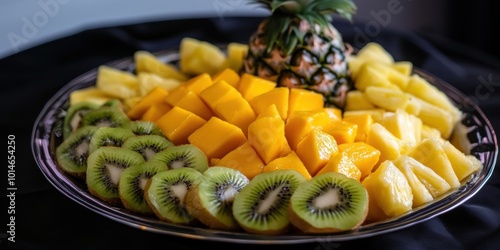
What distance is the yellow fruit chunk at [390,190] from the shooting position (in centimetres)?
126

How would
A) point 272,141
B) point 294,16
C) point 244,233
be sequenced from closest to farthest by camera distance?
point 244,233, point 272,141, point 294,16

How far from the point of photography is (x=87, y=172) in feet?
4.47

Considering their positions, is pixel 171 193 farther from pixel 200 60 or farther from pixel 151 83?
pixel 200 60

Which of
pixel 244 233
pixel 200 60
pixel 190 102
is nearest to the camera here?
pixel 244 233

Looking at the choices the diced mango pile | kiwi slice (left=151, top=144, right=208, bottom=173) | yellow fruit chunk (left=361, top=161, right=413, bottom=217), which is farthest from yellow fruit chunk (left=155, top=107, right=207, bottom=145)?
yellow fruit chunk (left=361, top=161, right=413, bottom=217)

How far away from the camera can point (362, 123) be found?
1.53 meters

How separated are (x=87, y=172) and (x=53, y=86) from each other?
744mm

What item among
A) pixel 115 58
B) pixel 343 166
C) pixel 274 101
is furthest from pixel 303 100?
pixel 115 58

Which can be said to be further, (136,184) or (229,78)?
(229,78)

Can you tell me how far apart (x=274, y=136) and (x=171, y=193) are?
275 millimetres

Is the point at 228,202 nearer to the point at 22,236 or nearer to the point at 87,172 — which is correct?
the point at 87,172

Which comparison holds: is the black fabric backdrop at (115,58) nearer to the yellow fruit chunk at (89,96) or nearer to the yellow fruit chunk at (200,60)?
the yellow fruit chunk at (89,96)

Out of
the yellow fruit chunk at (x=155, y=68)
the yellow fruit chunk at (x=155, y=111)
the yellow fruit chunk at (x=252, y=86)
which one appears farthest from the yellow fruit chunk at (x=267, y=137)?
the yellow fruit chunk at (x=155, y=68)

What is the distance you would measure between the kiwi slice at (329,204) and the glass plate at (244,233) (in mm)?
21
